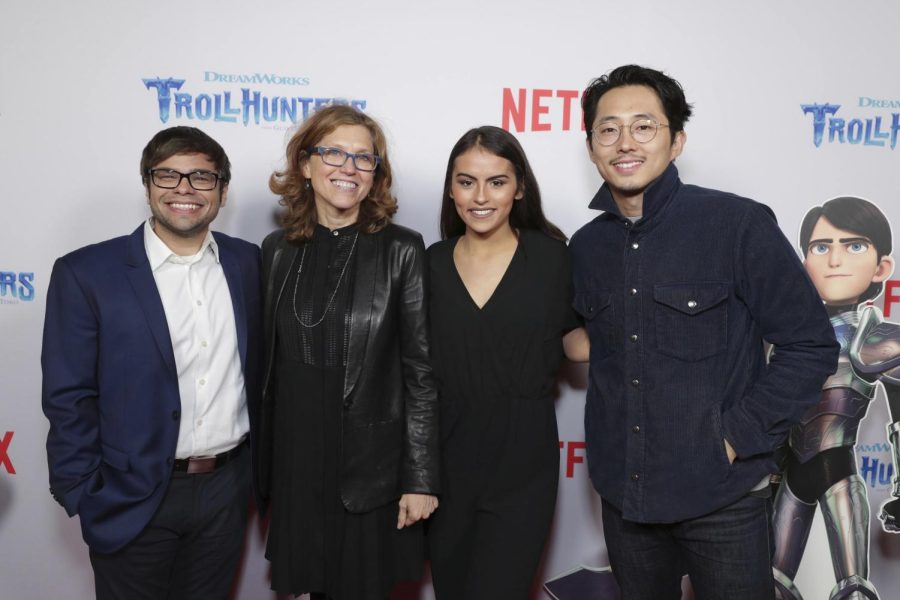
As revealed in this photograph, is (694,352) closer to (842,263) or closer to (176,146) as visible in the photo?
(842,263)

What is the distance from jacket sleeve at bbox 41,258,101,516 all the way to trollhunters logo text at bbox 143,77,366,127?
2.83ft

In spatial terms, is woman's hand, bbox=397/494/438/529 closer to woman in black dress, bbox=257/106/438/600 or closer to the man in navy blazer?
woman in black dress, bbox=257/106/438/600

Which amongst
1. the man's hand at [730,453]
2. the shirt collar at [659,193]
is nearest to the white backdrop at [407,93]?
the shirt collar at [659,193]

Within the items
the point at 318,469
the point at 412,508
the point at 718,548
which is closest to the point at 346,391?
the point at 318,469

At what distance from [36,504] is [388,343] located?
5.39ft

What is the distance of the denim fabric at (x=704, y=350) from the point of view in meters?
1.51

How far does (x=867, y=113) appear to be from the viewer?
7.73ft

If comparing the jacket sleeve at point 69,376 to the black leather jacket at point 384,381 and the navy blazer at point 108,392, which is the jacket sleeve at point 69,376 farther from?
the black leather jacket at point 384,381

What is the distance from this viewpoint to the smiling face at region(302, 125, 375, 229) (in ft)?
6.03

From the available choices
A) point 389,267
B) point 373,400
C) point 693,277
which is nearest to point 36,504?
point 373,400

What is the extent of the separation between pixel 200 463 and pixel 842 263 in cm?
230

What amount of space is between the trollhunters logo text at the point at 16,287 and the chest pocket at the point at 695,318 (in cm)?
220

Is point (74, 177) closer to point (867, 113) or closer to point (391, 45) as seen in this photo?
point (391, 45)

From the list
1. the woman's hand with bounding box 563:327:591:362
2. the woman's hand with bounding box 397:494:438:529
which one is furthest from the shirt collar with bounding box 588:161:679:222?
the woman's hand with bounding box 397:494:438:529
